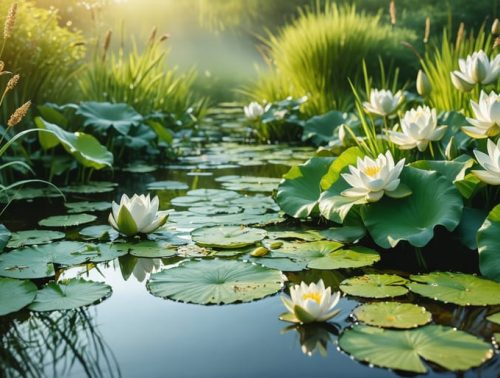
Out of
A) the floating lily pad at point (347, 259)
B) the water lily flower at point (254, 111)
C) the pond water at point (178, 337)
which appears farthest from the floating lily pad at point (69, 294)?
the water lily flower at point (254, 111)

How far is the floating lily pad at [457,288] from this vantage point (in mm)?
1523

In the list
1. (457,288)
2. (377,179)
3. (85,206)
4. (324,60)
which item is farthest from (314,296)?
(324,60)

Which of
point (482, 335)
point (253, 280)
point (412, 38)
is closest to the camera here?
point (482, 335)

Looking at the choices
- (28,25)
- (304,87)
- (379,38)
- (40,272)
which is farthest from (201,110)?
(40,272)

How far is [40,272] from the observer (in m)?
1.78

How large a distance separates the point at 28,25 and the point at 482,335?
3.34m

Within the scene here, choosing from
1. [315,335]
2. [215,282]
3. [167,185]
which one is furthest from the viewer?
[167,185]

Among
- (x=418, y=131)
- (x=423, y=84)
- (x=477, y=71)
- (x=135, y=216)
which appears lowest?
(x=135, y=216)

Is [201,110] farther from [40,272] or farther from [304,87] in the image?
[40,272]

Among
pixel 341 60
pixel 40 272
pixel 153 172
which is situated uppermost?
pixel 341 60

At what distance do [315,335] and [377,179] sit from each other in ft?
2.25

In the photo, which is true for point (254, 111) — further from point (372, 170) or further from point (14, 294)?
point (14, 294)

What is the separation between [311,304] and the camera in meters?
1.38

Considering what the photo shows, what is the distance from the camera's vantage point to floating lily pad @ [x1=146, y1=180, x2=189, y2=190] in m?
3.32
